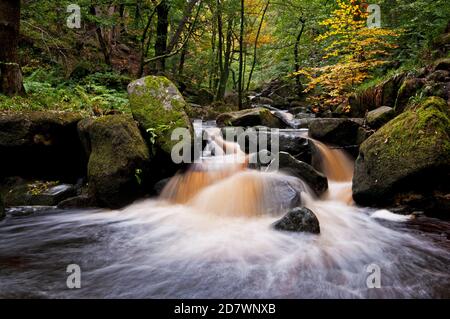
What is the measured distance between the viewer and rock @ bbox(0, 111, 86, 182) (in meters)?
5.75

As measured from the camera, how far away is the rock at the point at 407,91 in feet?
23.9

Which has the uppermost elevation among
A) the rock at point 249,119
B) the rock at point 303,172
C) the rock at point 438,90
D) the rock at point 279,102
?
the rock at point 279,102

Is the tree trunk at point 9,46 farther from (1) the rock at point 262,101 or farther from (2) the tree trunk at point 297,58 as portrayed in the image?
(1) the rock at point 262,101

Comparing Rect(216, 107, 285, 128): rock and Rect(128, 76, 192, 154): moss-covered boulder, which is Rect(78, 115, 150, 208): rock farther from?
Rect(216, 107, 285, 128): rock

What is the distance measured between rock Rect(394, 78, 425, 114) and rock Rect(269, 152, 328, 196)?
2.93 m

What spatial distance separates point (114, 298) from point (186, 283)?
2.28 ft

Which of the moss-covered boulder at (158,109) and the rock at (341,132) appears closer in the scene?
the moss-covered boulder at (158,109)

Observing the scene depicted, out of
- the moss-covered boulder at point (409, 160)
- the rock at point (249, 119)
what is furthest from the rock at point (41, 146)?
the moss-covered boulder at point (409, 160)

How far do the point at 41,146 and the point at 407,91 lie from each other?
7.91 metres

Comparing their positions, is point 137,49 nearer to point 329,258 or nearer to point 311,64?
point 311,64

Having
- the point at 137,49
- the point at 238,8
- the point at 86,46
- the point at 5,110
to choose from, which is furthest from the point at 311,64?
the point at 5,110

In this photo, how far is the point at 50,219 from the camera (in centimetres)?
520

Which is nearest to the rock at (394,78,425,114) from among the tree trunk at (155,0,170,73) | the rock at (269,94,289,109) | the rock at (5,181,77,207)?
the rock at (5,181,77,207)

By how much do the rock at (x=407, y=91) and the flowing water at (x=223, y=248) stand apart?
8.78 ft
